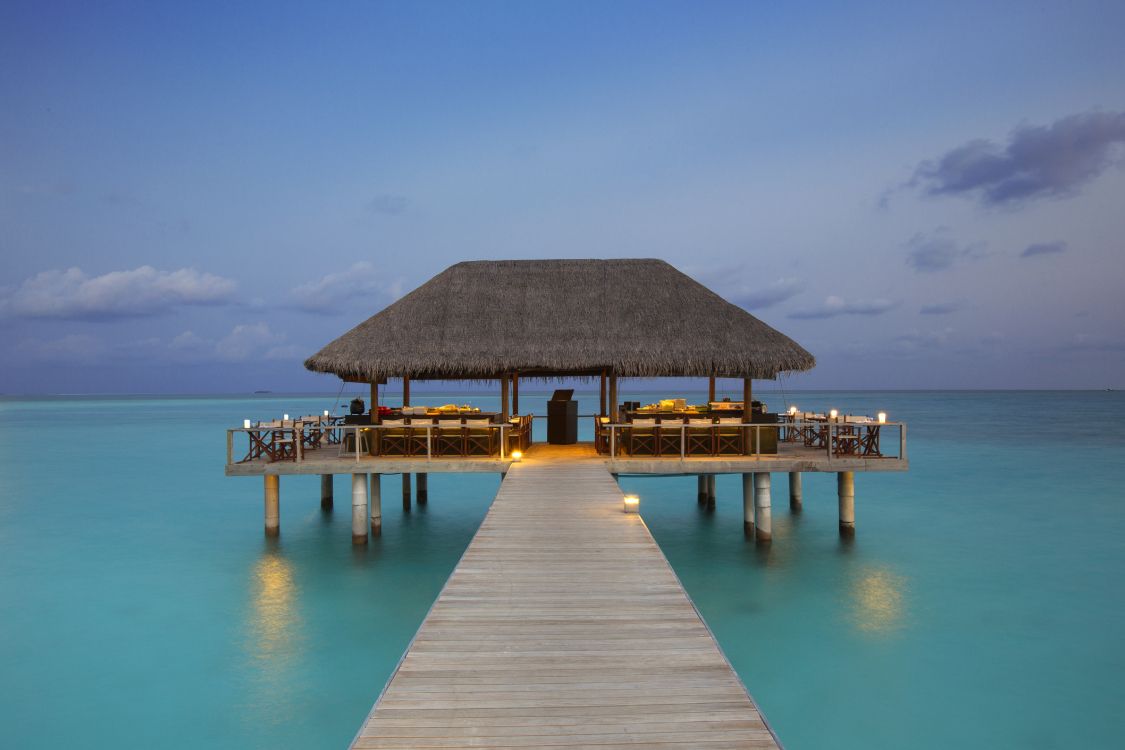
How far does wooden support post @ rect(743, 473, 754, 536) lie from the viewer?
1373 cm

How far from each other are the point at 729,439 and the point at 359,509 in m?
7.06

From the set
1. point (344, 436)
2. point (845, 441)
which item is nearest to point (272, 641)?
point (344, 436)

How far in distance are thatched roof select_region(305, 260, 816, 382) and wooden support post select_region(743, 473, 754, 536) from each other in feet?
8.76

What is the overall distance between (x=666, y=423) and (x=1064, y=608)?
6824 mm

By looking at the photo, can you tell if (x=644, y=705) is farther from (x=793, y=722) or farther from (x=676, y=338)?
(x=676, y=338)

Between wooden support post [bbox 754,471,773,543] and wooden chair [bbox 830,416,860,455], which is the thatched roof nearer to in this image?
wooden chair [bbox 830,416,860,455]

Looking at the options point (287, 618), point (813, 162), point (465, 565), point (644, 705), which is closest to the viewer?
point (644, 705)

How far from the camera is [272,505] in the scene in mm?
13234

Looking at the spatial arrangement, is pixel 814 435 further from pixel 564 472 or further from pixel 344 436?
pixel 344 436

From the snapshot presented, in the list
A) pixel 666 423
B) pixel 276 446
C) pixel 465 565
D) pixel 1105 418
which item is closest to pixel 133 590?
pixel 276 446

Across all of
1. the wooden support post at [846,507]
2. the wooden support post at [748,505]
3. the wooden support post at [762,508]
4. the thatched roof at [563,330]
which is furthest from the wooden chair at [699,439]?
the wooden support post at [846,507]

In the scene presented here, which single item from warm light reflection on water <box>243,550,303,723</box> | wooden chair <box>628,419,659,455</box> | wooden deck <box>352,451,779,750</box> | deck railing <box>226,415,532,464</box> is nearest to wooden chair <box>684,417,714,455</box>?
wooden chair <box>628,419,659,455</box>

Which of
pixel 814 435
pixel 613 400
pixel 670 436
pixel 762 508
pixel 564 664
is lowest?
pixel 762 508

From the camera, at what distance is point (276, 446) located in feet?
41.6
